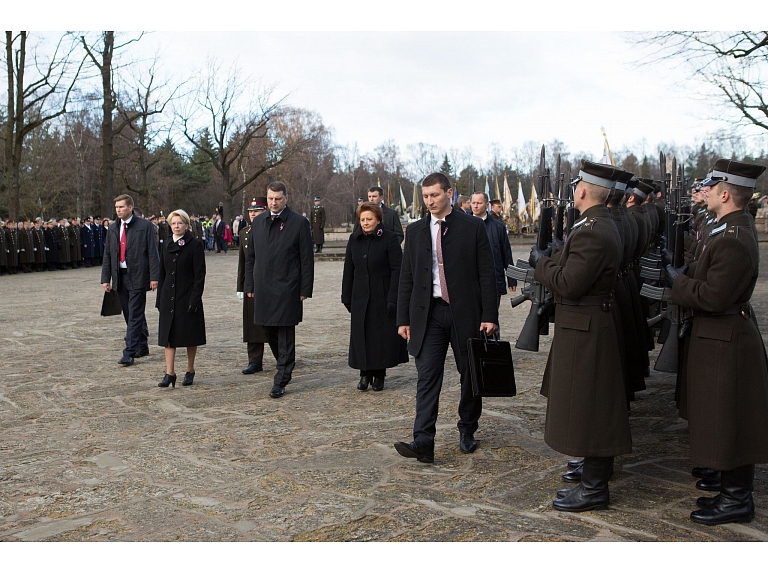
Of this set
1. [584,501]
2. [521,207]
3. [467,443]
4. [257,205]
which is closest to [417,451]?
[467,443]

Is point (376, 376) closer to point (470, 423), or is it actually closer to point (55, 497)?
point (470, 423)

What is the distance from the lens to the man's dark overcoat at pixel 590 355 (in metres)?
4.79

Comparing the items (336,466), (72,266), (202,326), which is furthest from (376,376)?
(72,266)

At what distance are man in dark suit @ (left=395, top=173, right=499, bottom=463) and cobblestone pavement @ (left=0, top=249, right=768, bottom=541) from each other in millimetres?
409

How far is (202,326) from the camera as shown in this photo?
860 centimetres

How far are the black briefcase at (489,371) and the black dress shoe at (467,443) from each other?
1.83ft

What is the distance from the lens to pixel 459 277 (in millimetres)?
5945

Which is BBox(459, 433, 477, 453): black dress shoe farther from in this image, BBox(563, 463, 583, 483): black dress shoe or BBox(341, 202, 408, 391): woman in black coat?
BBox(341, 202, 408, 391): woman in black coat

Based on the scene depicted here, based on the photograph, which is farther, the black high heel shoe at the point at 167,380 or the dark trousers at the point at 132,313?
the dark trousers at the point at 132,313

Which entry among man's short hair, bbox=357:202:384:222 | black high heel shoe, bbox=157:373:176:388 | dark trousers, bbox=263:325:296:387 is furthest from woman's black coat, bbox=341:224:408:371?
black high heel shoe, bbox=157:373:176:388

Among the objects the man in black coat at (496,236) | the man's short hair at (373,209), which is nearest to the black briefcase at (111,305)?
the man's short hair at (373,209)

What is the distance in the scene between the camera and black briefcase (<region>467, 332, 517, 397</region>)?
574cm

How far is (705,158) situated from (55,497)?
6901 cm

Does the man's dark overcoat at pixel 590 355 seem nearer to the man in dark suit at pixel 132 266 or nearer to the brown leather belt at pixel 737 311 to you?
the brown leather belt at pixel 737 311
